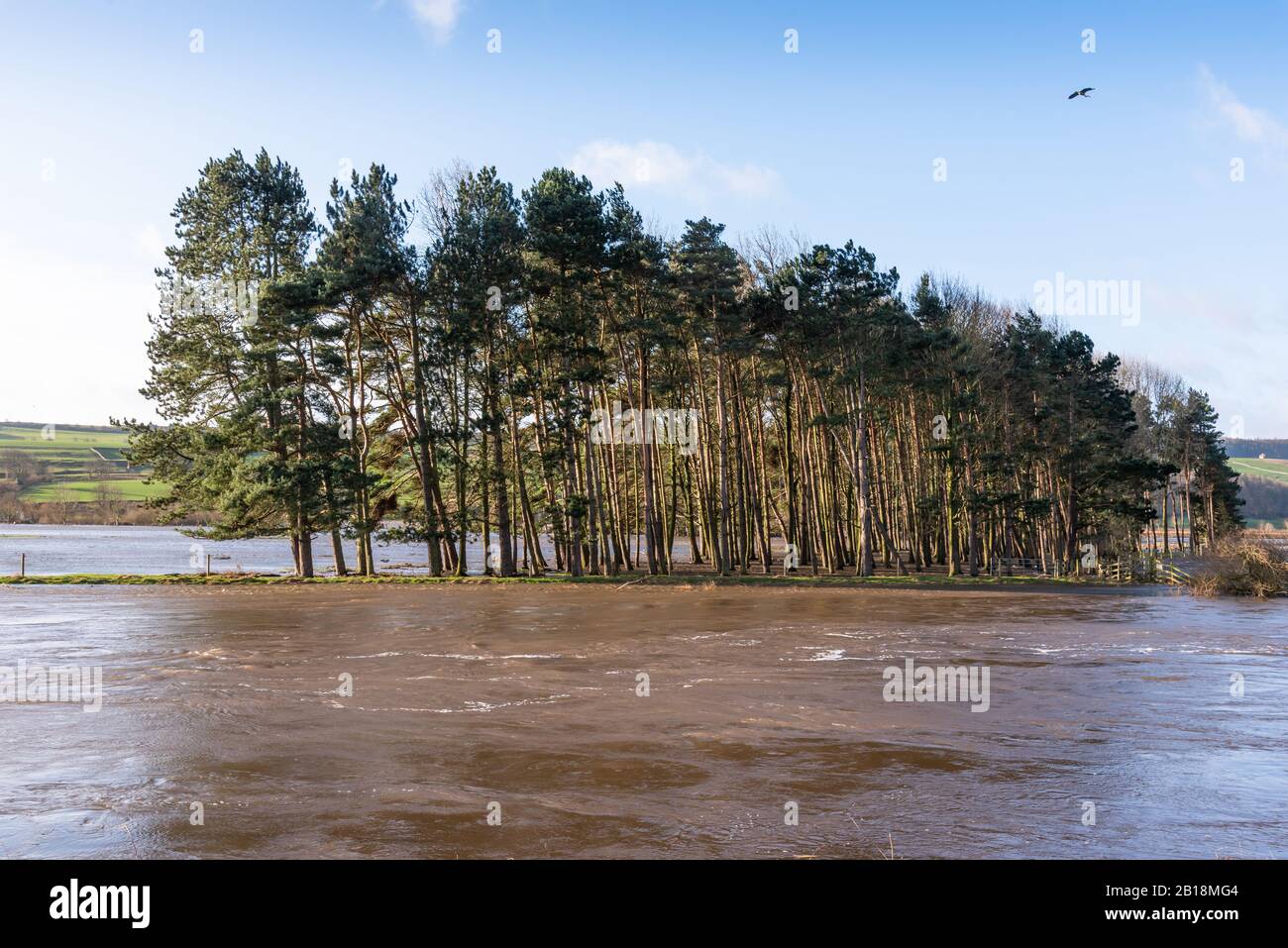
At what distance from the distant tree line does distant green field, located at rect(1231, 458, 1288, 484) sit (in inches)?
4766

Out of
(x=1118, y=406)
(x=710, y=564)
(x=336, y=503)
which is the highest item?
(x=1118, y=406)

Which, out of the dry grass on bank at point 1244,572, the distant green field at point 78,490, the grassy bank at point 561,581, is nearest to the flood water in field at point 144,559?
the grassy bank at point 561,581

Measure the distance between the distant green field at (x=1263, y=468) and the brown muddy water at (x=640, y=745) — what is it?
148 m

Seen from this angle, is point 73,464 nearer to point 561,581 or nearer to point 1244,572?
point 561,581

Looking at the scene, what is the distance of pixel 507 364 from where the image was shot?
4078cm

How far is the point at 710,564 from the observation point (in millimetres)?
54469

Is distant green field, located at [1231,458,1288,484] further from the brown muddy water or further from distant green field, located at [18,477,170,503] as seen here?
distant green field, located at [18,477,170,503]

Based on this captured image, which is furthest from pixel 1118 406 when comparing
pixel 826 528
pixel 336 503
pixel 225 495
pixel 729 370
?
pixel 225 495

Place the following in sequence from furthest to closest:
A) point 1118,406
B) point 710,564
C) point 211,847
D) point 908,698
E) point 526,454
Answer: point 710,564
point 1118,406
point 526,454
point 908,698
point 211,847

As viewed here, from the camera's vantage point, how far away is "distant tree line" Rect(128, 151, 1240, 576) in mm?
37844

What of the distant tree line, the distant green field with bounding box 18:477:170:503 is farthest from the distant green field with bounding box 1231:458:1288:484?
the distant green field with bounding box 18:477:170:503

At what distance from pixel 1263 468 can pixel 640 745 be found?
188 m
